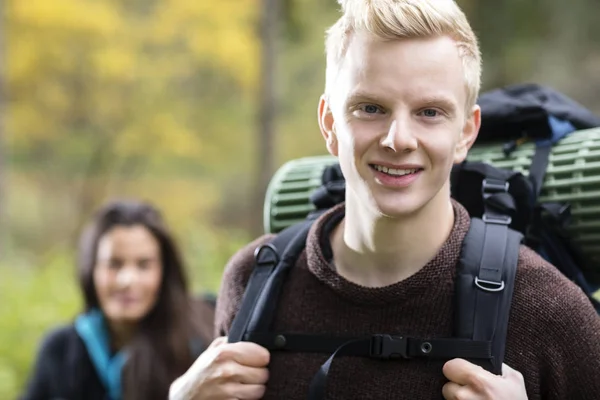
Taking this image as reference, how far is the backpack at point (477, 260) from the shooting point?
1.98 metres

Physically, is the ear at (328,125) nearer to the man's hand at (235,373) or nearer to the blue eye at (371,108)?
the blue eye at (371,108)

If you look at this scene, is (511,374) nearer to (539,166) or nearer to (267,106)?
(539,166)

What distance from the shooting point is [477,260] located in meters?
2.07

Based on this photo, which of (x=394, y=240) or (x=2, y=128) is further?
(x=2, y=128)

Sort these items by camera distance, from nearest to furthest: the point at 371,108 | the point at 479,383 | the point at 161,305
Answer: the point at 479,383, the point at 371,108, the point at 161,305

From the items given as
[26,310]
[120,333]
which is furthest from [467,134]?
[26,310]

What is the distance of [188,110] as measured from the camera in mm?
16500

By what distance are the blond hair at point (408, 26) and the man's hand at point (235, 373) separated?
2.32ft

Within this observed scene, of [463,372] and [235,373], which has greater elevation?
[463,372]

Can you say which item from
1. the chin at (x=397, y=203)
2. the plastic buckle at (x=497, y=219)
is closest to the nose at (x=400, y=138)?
the chin at (x=397, y=203)

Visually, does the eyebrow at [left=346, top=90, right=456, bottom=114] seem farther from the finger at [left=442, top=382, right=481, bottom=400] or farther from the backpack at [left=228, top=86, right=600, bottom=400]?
the finger at [left=442, top=382, right=481, bottom=400]

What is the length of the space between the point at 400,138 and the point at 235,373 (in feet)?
2.42

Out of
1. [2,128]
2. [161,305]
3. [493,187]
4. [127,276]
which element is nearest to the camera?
[493,187]

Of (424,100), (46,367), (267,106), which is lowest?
(46,367)
